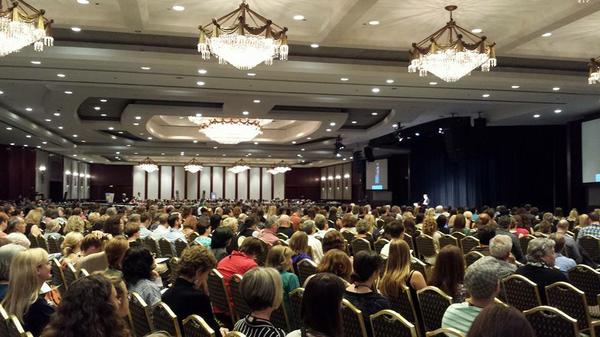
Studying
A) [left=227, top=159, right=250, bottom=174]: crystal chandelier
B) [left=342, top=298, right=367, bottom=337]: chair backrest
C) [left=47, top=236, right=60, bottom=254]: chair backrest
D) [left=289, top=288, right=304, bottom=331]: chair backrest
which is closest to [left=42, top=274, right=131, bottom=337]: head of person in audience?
[left=342, top=298, right=367, bottom=337]: chair backrest

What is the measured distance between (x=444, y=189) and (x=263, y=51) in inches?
657

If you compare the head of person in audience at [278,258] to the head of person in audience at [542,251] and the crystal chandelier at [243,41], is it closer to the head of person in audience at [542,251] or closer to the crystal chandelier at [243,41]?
the head of person in audience at [542,251]

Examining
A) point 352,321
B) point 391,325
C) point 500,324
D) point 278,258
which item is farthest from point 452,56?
point 500,324

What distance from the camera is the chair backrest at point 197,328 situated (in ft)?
8.70

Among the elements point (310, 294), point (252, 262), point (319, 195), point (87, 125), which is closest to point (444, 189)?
point (87, 125)

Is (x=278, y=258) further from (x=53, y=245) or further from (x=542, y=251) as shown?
(x=53, y=245)

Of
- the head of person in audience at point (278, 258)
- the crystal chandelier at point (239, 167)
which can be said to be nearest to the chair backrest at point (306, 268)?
the head of person in audience at point (278, 258)

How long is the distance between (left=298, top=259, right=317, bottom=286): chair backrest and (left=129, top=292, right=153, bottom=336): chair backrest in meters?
1.97

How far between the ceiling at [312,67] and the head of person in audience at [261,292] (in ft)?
19.1

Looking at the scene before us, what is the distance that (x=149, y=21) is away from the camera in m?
9.45

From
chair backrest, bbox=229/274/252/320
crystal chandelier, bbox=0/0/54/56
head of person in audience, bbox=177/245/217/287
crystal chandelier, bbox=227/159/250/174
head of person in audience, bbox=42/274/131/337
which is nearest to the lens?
head of person in audience, bbox=42/274/131/337

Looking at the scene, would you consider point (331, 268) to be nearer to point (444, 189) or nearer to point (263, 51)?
point (263, 51)

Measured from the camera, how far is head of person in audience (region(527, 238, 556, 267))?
4.92 m

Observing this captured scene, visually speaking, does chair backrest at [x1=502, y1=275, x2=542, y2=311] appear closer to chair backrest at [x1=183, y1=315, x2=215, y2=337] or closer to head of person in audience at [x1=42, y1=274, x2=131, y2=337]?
chair backrest at [x1=183, y1=315, x2=215, y2=337]
